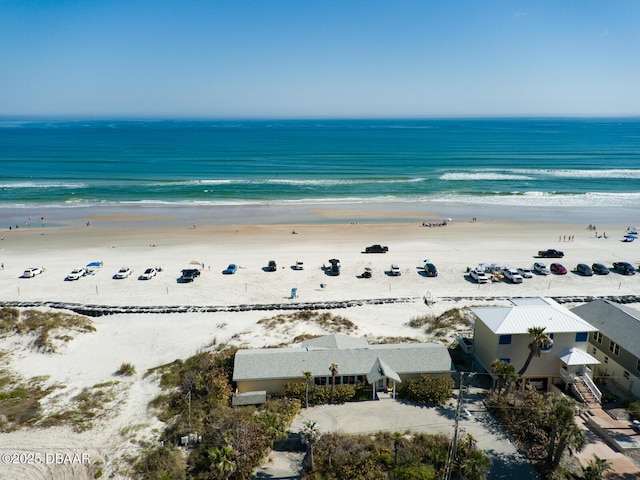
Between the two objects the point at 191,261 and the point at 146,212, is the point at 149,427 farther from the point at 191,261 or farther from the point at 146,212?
the point at 146,212

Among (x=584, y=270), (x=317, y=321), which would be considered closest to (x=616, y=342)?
(x=317, y=321)

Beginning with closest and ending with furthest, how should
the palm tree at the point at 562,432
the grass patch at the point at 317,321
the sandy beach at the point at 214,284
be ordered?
the palm tree at the point at 562,432 → the sandy beach at the point at 214,284 → the grass patch at the point at 317,321

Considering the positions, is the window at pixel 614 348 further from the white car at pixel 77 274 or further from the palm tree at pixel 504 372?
the white car at pixel 77 274

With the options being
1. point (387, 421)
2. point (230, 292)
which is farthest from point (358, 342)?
point (230, 292)

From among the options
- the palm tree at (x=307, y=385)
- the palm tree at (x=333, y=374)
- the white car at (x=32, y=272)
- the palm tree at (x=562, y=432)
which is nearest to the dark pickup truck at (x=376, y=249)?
the palm tree at (x=333, y=374)

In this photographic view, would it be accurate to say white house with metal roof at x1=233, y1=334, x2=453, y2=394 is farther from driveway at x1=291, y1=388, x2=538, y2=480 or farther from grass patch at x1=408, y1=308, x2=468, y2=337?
grass patch at x1=408, y1=308, x2=468, y2=337

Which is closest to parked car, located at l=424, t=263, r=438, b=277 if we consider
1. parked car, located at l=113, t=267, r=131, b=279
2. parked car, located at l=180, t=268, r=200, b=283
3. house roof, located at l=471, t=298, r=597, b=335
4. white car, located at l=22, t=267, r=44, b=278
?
house roof, located at l=471, t=298, r=597, b=335
